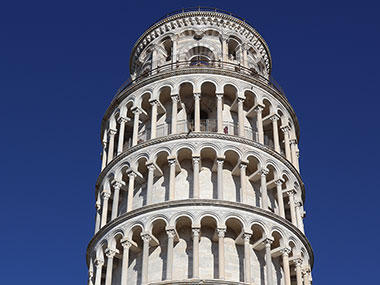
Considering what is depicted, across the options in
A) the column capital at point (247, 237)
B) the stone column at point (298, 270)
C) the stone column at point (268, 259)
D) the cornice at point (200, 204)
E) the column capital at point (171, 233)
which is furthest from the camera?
the stone column at point (298, 270)

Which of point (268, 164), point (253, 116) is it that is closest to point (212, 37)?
point (253, 116)

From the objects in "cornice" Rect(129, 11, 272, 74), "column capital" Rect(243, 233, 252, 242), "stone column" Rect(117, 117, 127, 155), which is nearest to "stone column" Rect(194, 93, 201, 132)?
"stone column" Rect(117, 117, 127, 155)

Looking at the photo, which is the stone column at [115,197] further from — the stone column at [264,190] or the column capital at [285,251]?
the column capital at [285,251]

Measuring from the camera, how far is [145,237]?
95.4 feet

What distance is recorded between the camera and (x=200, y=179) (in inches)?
1239

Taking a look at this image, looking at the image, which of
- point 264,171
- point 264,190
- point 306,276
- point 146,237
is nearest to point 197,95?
point 264,171

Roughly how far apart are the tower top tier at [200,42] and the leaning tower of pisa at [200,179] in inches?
5.3

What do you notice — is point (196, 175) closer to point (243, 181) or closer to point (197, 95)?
point (243, 181)

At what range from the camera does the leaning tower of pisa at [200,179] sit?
29.0 m

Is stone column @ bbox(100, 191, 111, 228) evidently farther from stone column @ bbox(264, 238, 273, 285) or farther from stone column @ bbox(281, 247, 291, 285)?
stone column @ bbox(281, 247, 291, 285)

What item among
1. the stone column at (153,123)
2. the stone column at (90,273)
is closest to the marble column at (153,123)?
the stone column at (153,123)

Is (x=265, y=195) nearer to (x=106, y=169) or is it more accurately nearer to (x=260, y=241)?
(x=260, y=241)

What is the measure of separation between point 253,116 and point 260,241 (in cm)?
805

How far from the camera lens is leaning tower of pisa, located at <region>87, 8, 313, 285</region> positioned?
95.3 ft
